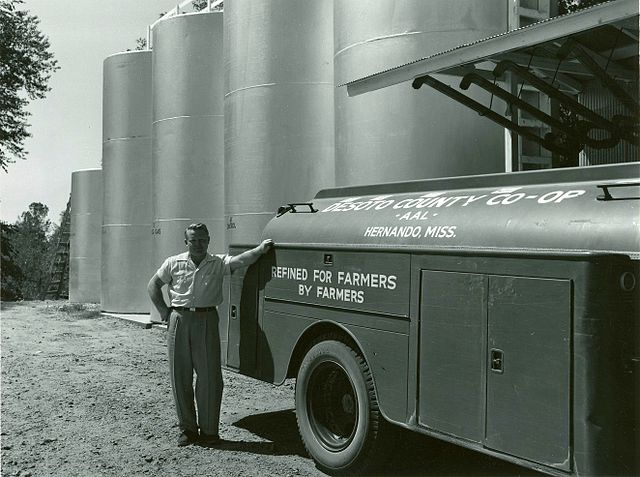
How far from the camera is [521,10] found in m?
8.26

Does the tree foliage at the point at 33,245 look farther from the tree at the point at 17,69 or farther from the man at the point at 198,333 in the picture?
the man at the point at 198,333

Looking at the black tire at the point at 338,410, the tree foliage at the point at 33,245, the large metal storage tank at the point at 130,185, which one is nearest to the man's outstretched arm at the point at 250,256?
the black tire at the point at 338,410

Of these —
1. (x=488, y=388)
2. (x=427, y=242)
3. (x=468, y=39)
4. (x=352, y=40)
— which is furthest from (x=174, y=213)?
(x=488, y=388)

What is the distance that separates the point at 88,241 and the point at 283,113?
13.1 metres

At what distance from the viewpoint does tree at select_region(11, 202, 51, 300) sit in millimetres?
62031

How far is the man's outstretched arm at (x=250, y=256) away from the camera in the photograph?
19.5 ft

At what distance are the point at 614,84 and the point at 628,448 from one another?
142 inches

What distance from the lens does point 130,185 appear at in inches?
640

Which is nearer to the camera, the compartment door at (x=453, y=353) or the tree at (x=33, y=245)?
the compartment door at (x=453, y=353)

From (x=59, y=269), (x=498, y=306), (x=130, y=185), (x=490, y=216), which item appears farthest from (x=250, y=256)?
(x=59, y=269)

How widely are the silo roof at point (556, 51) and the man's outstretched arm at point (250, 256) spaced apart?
6.02ft

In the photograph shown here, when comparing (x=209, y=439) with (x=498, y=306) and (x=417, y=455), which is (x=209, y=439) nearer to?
(x=417, y=455)

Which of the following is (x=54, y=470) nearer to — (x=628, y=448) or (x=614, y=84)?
(x=628, y=448)

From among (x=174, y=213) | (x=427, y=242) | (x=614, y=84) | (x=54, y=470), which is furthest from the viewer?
(x=174, y=213)
